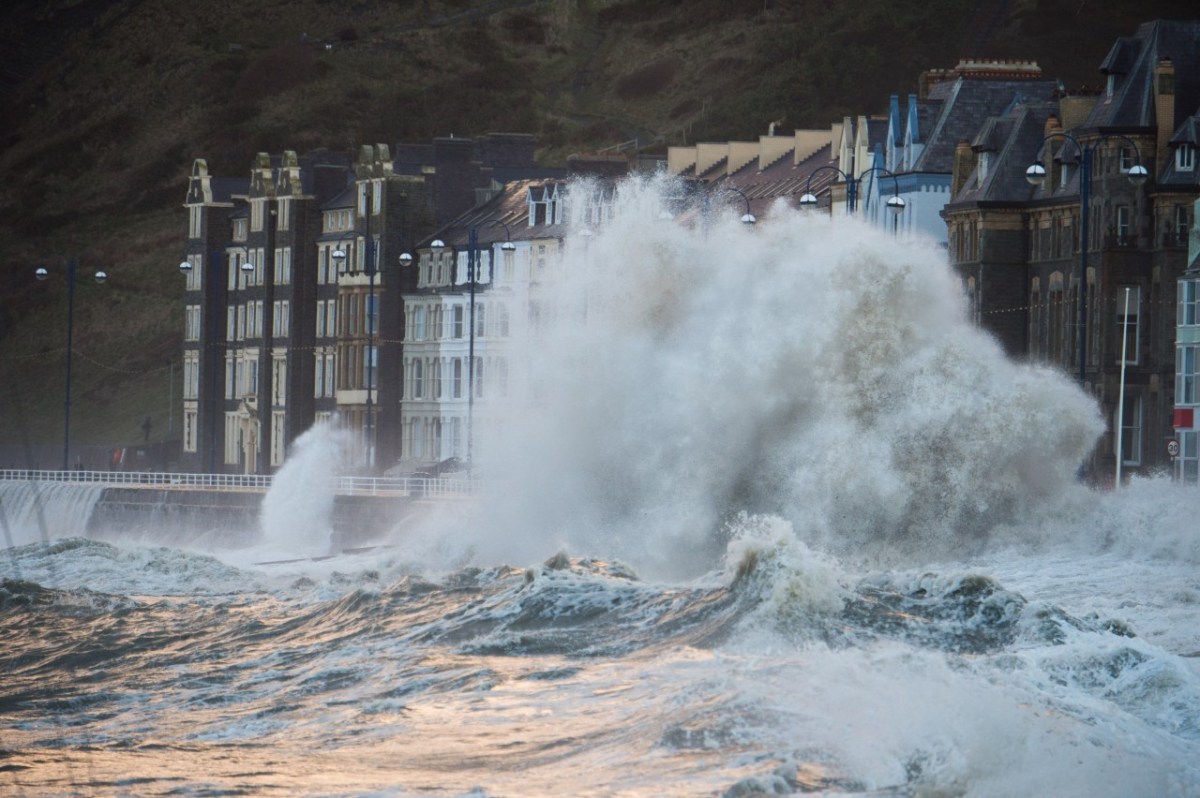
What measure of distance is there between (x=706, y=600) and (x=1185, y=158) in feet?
116

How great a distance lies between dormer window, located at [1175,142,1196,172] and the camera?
66.8 meters

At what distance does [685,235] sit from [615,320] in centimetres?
255

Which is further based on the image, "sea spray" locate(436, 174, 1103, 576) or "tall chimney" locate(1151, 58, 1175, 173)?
"tall chimney" locate(1151, 58, 1175, 173)

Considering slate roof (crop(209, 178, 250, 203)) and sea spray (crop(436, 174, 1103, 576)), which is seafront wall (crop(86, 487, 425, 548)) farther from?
slate roof (crop(209, 178, 250, 203))

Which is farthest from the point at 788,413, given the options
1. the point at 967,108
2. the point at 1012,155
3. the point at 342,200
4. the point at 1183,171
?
the point at 342,200

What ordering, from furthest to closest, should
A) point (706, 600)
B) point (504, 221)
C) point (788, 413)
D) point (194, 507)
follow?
point (504, 221)
point (194, 507)
point (788, 413)
point (706, 600)

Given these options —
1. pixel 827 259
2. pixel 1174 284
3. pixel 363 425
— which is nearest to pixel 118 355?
pixel 363 425

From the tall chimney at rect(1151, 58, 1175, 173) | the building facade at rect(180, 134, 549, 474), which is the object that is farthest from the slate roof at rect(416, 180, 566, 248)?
the tall chimney at rect(1151, 58, 1175, 173)

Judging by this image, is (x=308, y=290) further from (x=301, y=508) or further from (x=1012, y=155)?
(x=1012, y=155)

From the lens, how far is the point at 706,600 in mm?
35781

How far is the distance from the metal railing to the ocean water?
7.71 meters

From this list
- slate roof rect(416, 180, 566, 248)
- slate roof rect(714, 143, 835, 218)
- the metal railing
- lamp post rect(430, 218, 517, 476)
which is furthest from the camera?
slate roof rect(416, 180, 566, 248)

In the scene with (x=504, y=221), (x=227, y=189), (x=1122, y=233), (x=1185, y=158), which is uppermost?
(x=227, y=189)

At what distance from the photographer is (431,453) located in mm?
101125
